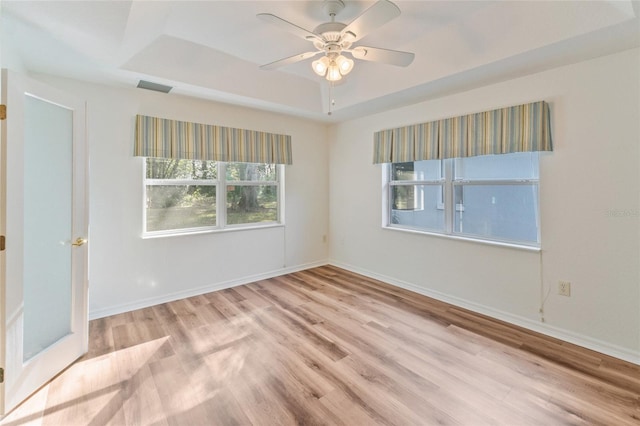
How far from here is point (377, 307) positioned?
3.32m

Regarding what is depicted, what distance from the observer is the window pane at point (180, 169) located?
345 centimetres

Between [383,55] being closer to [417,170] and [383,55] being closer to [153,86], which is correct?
[417,170]

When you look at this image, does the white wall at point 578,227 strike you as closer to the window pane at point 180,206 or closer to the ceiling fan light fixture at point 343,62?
the ceiling fan light fixture at point 343,62

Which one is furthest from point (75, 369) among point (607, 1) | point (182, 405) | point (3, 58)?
point (607, 1)

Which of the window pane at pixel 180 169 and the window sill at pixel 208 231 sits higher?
the window pane at pixel 180 169

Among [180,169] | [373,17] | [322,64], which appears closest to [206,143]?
[180,169]

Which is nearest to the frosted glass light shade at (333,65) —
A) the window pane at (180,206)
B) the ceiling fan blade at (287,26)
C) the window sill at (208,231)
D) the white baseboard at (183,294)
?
the ceiling fan blade at (287,26)

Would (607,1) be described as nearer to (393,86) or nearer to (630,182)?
(630,182)

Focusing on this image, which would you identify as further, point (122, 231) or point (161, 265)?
point (161, 265)

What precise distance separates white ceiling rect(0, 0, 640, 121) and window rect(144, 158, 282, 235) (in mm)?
933

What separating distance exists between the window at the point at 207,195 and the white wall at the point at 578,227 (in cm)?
250

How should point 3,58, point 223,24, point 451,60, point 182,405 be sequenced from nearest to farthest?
point 182,405 → point 3,58 → point 223,24 → point 451,60

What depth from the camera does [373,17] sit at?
5.66ft

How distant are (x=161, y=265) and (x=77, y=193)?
1414 millimetres
